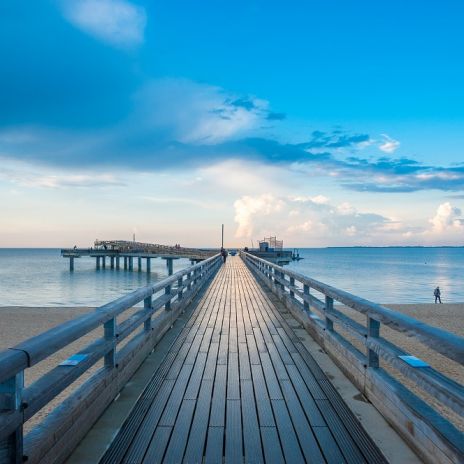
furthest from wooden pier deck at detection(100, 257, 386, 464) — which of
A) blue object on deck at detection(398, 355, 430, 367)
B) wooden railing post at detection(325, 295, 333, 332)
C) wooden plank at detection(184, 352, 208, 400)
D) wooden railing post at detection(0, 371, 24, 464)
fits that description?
wooden railing post at detection(0, 371, 24, 464)

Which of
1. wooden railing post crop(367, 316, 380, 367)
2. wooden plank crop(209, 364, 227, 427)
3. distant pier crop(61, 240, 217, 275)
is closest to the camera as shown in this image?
wooden plank crop(209, 364, 227, 427)

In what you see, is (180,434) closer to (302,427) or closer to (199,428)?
(199,428)

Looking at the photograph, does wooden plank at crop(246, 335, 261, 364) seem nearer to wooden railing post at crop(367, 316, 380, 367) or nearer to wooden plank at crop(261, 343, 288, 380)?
wooden plank at crop(261, 343, 288, 380)

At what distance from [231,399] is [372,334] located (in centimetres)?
164

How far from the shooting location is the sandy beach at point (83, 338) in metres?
9.14

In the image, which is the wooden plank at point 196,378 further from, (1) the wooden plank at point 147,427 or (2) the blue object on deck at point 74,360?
(2) the blue object on deck at point 74,360

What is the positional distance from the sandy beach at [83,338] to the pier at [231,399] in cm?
226

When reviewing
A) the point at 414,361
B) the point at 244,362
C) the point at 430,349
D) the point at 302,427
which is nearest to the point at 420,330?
the point at 414,361

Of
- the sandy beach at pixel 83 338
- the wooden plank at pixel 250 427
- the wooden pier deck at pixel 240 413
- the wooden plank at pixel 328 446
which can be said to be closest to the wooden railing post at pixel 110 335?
the wooden pier deck at pixel 240 413

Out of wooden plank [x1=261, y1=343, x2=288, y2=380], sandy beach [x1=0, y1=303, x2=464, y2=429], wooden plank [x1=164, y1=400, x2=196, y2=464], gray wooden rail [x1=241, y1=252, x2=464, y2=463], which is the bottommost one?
sandy beach [x1=0, y1=303, x2=464, y2=429]

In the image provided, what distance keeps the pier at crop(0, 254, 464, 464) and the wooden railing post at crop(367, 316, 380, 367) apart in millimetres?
12

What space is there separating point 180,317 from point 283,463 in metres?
6.94

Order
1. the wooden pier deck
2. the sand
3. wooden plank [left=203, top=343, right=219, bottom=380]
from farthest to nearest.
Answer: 1. the sand
2. wooden plank [left=203, top=343, right=219, bottom=380]
3. the wooden pier deck

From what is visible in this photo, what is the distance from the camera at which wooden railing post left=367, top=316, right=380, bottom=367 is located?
4.50m
